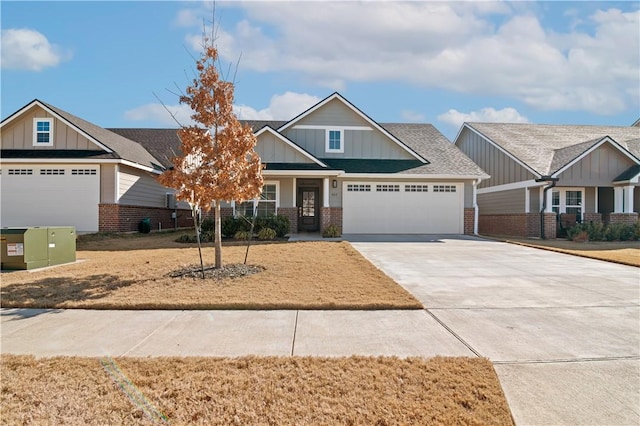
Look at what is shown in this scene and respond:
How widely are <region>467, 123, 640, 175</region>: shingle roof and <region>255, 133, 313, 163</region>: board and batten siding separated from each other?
453 inches

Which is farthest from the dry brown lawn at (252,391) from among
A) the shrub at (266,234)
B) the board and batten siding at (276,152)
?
the board and batten siding at (276,152)

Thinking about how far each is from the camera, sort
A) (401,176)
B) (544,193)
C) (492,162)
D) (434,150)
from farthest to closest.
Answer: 1. (492,162)
2. (434,150)
3. (544,193)
4. (401,176)

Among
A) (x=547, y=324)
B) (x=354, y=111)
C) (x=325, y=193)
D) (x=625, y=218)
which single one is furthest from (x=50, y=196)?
(x=625, y=218)

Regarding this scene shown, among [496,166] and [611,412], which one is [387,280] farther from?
[496,166]

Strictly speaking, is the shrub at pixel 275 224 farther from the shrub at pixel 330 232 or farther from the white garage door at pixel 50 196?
the white garage door at pixel 50 196

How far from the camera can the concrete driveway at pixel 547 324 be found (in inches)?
127

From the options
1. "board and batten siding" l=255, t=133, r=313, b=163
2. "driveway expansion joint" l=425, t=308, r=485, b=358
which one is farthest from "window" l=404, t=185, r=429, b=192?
"driveway expansion joint" l=425, t=308, r=485, b=358

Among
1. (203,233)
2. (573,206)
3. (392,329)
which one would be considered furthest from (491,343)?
(573,206)

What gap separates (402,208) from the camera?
1867 centimetres

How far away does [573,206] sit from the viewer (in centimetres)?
1962

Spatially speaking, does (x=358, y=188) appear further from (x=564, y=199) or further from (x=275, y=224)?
(x=564, y=199)

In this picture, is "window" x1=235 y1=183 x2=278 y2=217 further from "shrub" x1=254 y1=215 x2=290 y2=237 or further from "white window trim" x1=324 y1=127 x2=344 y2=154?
"white window trim" x1=324 y1=127 x2=344 y2=154

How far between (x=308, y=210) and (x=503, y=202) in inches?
423

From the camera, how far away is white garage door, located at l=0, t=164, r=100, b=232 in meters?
16.7
